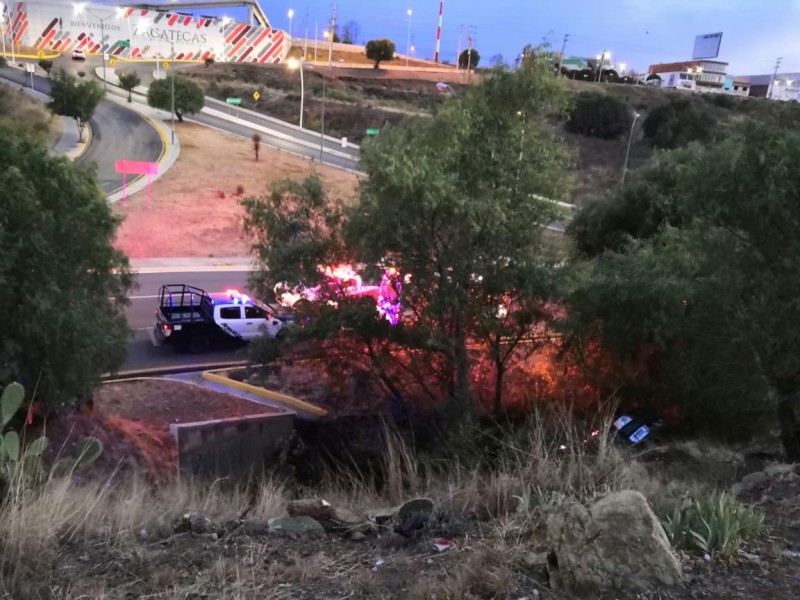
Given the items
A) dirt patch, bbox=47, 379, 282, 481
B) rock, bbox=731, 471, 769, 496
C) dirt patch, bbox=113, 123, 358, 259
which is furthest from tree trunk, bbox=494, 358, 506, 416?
dirt patch, bbox=113, 123, 358, 259

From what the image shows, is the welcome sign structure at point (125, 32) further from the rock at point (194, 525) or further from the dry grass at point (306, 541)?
the rock at point (194, 525)

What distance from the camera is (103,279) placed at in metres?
11.2

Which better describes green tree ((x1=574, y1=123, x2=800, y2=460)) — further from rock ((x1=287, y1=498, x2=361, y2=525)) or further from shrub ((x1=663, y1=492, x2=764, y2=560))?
rock ((x1=287, y1=498, x2=361, y2=525))

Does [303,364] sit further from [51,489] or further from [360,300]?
[51,489]

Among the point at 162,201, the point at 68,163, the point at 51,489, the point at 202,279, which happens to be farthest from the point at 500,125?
the point at 162,201

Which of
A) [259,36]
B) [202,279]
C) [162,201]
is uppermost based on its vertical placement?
[259,36]

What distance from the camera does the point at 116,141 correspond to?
42.9 metres

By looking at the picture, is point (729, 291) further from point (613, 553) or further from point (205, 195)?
point (205, 195)

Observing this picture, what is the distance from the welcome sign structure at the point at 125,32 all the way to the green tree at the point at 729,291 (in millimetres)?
75363

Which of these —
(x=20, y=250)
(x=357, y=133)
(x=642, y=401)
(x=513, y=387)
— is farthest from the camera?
(x=357, y=133)

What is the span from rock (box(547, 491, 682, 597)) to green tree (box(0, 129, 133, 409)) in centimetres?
889

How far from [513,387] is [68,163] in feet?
34.4

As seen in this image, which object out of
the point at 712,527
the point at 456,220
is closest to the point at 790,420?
the point at 456,220

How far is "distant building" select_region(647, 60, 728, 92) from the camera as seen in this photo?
89.4m
